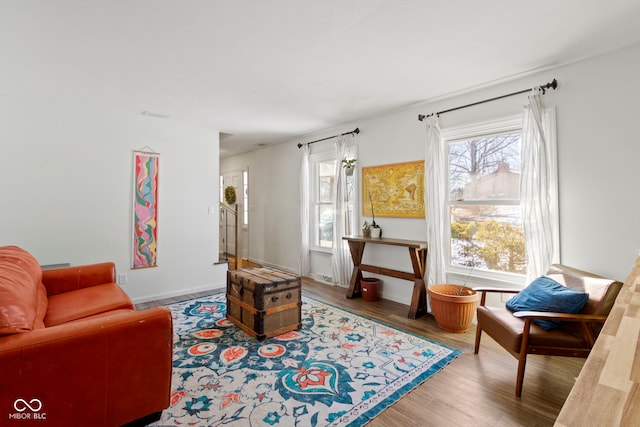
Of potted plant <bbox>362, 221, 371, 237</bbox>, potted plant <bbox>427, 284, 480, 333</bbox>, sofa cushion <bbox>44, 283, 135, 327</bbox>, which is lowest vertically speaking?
potted plant <bbox>427, 284, 480, 333</bbox>

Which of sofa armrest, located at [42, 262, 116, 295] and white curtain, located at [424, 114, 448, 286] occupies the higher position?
white curtain, located at [424, 114, 448, 286]

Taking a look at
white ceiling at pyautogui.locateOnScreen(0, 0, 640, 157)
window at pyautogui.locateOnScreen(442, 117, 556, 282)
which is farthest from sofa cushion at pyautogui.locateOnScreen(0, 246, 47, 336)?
window at pyautogui.locateOnScreen(442, 117, 556, 282)

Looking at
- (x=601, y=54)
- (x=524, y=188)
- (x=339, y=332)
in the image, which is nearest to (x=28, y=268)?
(x=339, y=332)

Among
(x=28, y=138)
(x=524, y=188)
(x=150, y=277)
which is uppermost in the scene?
(x=28, y=138)

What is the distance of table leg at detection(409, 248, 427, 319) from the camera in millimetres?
3361

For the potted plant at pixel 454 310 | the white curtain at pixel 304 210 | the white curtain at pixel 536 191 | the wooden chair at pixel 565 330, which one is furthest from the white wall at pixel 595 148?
the white curtain at pixel 304 210

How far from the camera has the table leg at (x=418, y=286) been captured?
3361mm

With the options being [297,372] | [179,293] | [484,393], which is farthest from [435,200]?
[179,293]

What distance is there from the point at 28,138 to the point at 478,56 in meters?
4.51

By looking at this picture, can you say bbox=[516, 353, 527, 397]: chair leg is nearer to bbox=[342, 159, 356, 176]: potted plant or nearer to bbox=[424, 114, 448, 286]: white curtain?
bbox=[424, 114, 448, 286]: white curtain

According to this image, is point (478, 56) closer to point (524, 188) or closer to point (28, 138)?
point (524, 188)

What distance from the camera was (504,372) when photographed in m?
2.26

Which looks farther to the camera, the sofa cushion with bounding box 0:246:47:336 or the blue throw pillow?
the blue throw pillow

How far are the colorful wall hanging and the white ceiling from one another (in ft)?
2.57
